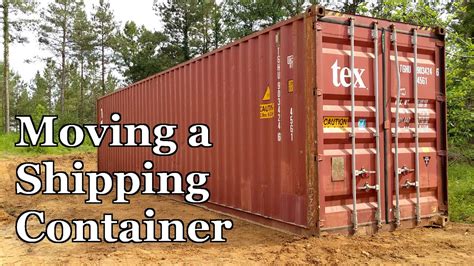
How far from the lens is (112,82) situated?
5334 cm

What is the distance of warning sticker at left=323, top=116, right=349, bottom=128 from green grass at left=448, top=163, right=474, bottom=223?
9.58ft

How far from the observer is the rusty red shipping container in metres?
5.64

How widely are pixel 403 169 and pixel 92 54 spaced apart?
135 feet

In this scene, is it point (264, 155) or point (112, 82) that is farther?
point (112, 82)

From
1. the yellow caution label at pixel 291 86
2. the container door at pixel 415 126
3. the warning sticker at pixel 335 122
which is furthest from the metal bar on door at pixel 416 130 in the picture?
the yellow caution label at pixel 291 86

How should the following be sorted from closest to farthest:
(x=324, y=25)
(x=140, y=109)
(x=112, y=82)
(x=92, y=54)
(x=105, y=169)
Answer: (x=324, y=25), (x=140, y=109), (x=105, y=169), (x=92, y=54), (x=112, y=82)

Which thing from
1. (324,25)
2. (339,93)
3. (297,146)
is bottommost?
(297,146)

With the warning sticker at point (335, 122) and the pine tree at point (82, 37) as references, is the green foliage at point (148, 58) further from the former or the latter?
the warning sticker at point (335, 122)

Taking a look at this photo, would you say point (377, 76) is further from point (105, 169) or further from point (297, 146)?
point (105, 169)

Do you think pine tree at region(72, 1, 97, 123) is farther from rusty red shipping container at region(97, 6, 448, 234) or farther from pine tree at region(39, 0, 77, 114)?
rusty red shipping container at region(97, 6, 448, 234)

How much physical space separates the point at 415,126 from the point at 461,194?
3407 mm

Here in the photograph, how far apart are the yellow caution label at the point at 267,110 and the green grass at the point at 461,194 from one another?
3441mm

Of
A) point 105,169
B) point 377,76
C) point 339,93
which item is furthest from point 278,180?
point 105,169

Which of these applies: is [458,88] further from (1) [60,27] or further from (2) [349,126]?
(1) [60,27]
